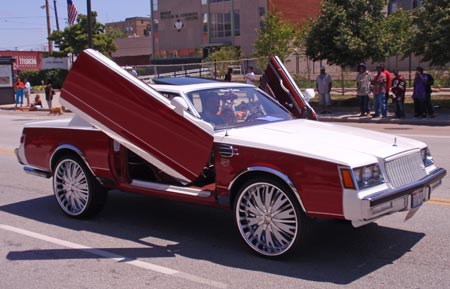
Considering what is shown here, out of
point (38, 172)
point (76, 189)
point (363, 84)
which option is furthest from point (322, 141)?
point (363, 84)

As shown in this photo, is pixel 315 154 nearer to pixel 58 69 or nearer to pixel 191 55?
pixel 58 69

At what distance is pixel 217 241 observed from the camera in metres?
6.26

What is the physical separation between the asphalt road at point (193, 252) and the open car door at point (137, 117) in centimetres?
87

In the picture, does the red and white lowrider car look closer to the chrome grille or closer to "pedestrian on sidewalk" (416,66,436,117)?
the chrome grille

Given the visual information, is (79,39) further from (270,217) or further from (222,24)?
(270,217)

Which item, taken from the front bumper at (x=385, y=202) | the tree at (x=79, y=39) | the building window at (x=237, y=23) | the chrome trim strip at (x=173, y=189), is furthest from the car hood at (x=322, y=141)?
the building window at (x=237, y=23)

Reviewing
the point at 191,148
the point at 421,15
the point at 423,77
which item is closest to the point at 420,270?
the point at 191,148

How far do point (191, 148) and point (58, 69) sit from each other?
55338mm

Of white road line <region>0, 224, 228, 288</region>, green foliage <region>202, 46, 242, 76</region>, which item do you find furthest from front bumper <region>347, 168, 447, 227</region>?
green foliage <region>202, 46, 242, 76</region>

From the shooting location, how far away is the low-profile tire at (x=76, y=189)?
23.4ft

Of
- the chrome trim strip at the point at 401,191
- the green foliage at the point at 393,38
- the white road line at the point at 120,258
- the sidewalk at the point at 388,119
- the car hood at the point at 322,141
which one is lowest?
the white road line at the point at 120,258

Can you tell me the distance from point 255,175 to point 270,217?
427 millimetres

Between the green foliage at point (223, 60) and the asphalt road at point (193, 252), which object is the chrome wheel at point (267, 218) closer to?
the asphalt road at point (193, 252)

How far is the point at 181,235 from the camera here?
6.53m
